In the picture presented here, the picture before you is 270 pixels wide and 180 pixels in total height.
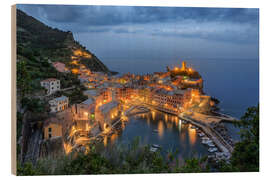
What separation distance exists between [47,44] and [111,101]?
60.8 inches

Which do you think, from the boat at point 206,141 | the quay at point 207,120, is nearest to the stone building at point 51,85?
the quay at point 207,120

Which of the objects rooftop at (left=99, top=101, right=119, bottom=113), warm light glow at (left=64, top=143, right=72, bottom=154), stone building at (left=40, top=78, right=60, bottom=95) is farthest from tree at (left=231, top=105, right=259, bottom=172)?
stone building at (left=40, top=78, right=60, bottom=95)

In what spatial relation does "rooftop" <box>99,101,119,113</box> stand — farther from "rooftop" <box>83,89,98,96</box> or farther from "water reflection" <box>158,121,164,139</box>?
"water reflection" <box>158,121,164,139</box>

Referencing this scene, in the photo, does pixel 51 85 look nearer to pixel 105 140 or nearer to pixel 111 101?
pixel 111 101

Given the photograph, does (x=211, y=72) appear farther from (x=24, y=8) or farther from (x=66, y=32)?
(x=24, y=8)

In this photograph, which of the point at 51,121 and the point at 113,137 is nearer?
the point at 51,121

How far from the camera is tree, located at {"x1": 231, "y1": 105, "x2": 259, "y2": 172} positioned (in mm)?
3186

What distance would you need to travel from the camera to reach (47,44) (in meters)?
3.48

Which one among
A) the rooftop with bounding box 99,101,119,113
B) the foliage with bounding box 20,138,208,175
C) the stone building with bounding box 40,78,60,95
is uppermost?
the stone building with bounding box 40,78,60,95

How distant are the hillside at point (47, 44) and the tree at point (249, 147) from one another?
2.66 m

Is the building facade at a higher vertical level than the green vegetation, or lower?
higher

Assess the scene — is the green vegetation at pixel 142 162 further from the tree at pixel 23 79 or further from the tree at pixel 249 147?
the tree at pixel 23 79

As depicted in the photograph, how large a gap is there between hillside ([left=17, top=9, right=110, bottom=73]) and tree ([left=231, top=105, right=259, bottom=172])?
2.66 metres

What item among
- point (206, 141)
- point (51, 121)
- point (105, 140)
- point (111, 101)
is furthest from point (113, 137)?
point (206, 141)
